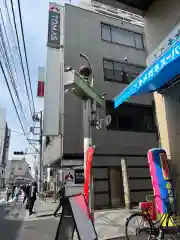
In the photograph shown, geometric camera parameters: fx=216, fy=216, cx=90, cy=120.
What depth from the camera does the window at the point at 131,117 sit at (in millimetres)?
15078

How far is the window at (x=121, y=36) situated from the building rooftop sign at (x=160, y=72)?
11688 millimetres

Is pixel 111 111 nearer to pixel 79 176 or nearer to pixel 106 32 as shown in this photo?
pixel 106 32

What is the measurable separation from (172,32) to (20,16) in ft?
15.3

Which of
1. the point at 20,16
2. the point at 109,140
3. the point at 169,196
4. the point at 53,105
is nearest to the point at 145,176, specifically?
the point at 109,140

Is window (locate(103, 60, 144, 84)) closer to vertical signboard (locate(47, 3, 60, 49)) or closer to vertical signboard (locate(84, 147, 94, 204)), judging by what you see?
vertical signboard (locate(47, 3, 60, 49))

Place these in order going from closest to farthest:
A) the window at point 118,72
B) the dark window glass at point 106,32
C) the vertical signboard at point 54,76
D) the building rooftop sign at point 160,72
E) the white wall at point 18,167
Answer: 1. the building rooftop sign at point 160,72
2. the vertical signboard at point 54,76
3. the window at point 118,72
4. the dark window glass at point 106,32
5. the white wall at point 18,167

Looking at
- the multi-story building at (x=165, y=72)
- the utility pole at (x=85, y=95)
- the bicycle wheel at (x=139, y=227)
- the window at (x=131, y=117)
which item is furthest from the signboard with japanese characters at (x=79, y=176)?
the window at (x=131, y=117)

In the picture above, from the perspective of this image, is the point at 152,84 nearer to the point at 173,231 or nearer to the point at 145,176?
the point at 173,231

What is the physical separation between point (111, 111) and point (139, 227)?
10.3m

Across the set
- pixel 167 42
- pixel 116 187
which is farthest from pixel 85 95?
pixel 116 187

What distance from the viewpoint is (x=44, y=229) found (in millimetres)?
8297

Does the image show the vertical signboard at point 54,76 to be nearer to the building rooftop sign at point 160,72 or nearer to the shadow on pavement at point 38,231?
the shadow on pavement at point 38,231

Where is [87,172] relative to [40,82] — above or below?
below

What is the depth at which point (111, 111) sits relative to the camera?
49.6 feet
